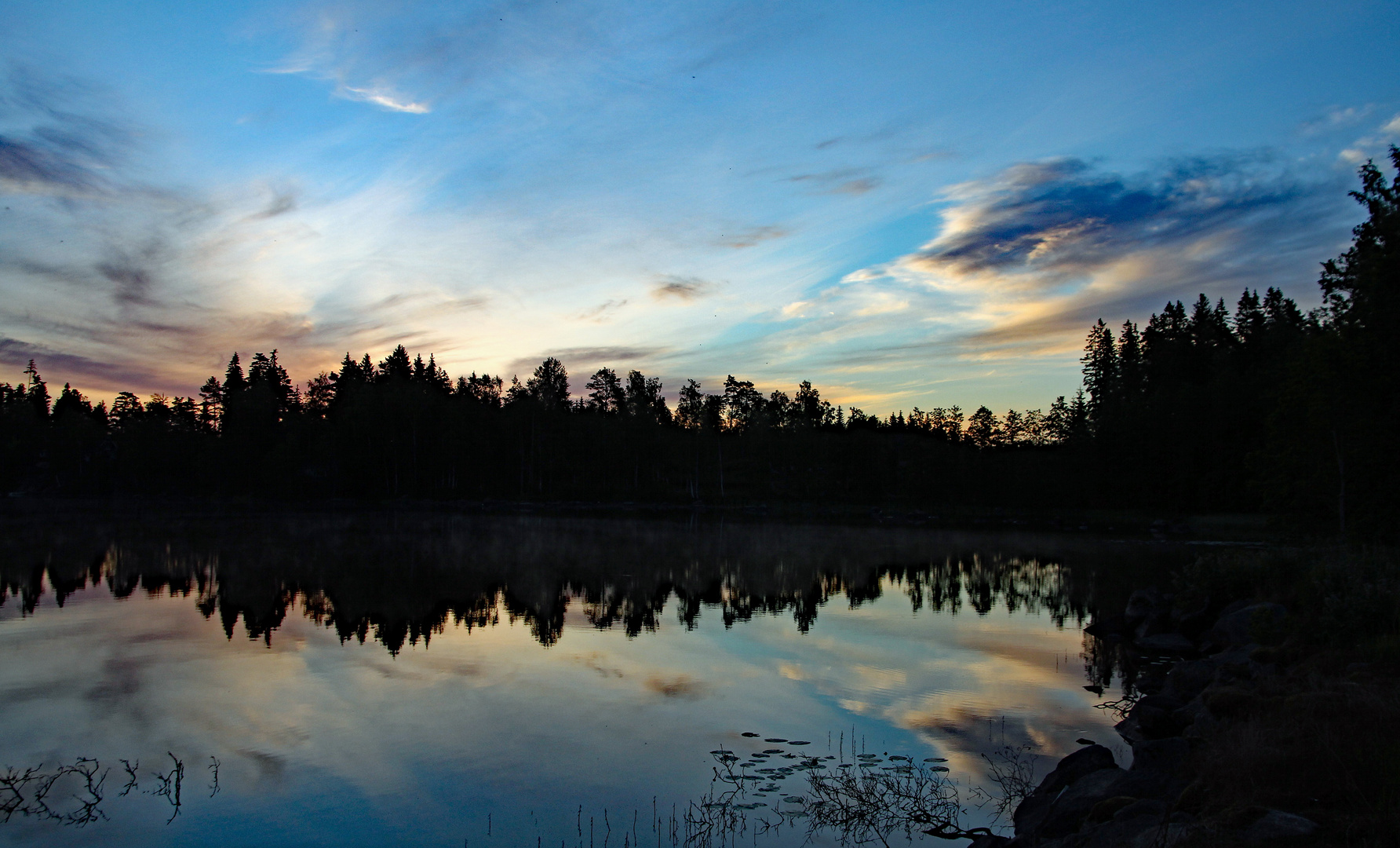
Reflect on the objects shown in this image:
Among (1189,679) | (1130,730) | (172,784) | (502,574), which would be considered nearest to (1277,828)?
(1130,730)

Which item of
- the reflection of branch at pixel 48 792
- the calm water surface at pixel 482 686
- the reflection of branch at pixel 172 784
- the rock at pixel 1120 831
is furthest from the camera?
the reflection of branch at pixel 172 784

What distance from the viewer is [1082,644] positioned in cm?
2298

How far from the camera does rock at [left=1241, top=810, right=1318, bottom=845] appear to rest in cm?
643

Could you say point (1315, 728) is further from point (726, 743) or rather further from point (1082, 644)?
point (1082, 644)

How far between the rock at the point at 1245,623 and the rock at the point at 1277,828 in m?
12.8

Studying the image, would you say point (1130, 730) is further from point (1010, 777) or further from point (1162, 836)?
point (1162, 836)

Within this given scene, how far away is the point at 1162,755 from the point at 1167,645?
1346 centimetres

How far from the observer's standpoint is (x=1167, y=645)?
71.1 feet

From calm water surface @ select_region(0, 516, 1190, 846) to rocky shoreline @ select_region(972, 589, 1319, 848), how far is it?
1.29 meters

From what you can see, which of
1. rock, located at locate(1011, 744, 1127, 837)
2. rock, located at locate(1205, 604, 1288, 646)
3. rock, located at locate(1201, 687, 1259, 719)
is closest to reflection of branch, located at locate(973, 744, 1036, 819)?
rock, located at locate(1011, 744, 1127, 837)

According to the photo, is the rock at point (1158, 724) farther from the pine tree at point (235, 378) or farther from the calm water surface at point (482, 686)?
the pine tree at point (235, 378)

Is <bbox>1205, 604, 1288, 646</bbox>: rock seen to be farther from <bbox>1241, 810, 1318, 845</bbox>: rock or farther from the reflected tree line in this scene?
<bbox>1241, 810, 1318, 845</bbox>: rock

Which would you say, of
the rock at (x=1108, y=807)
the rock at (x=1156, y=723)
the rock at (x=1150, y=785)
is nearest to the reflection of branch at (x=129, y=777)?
the rock at (x=1108, y=807)

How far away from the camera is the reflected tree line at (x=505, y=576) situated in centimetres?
2662
